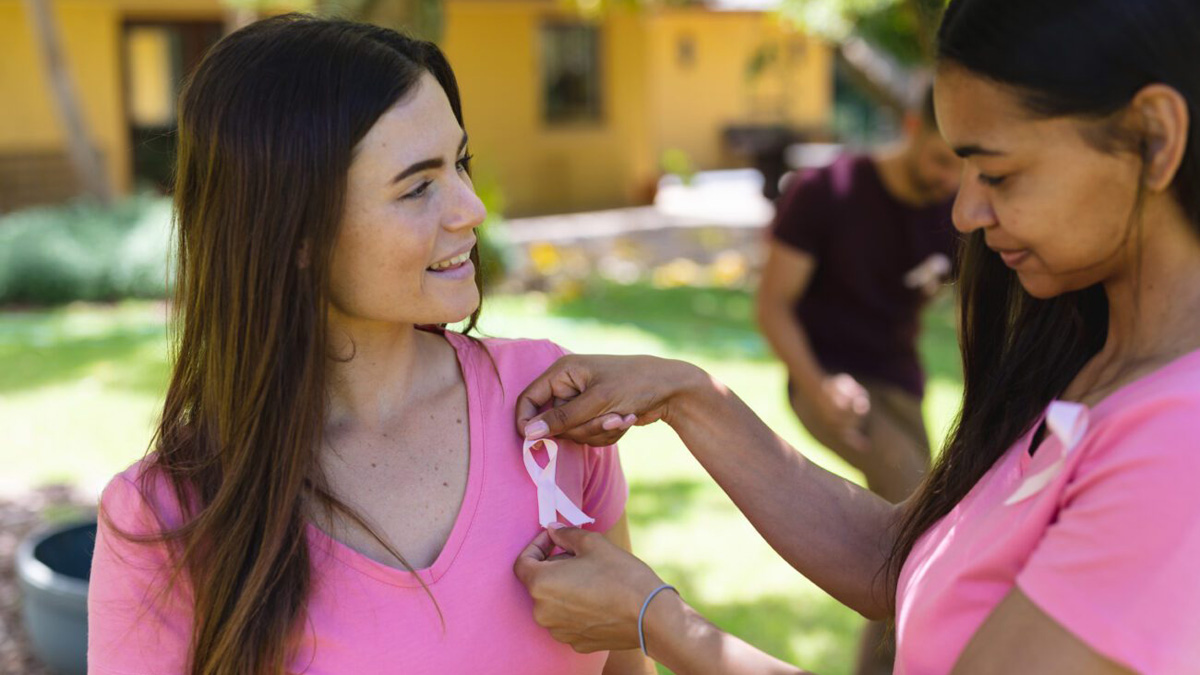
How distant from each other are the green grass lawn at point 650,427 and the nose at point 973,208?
A: 1565 mm

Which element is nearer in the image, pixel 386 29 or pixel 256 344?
pixel 256 344

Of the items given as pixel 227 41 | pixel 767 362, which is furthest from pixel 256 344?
pixel 767 362

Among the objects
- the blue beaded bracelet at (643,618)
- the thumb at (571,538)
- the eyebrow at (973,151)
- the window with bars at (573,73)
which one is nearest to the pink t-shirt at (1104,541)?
the eyebrow at (973,151)

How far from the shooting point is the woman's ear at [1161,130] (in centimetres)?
150

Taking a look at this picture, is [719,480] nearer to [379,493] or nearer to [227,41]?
[379,493]

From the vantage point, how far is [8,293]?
40.0ft

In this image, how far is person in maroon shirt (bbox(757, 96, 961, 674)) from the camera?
448 cm

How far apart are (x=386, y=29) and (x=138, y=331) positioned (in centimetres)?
946

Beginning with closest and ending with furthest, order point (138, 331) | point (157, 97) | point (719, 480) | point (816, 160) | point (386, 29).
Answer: point (386, 29), point (719, 480), point (138, 331), point (157, 97), point (816, 160)

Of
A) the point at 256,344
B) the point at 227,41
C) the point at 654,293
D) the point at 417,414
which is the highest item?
the point at 227,41

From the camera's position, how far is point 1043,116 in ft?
5.18

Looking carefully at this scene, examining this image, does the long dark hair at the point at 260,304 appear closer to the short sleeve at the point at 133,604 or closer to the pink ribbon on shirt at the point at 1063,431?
the short sleeve at the point at 133,604

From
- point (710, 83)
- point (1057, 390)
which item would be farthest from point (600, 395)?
point (710, 83)

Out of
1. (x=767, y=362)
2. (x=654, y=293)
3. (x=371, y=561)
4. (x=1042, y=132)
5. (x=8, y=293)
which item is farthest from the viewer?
(x=654, y=293)
